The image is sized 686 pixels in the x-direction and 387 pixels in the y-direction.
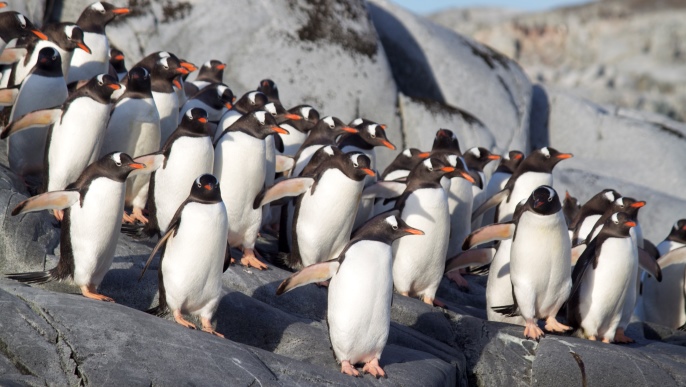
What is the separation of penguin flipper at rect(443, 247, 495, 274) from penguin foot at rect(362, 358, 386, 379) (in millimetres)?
2480

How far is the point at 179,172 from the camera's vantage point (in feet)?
22.9

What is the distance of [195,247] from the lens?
19.1 ft

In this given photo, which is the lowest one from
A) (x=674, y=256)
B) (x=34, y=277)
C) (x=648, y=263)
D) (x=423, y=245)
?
(x=34, y=277)

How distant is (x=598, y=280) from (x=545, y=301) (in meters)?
0.45

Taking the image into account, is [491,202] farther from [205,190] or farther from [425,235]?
[205,190]

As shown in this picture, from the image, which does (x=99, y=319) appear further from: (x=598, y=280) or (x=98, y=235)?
(x=598, y=280)

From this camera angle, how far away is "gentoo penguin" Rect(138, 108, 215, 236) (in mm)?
6984

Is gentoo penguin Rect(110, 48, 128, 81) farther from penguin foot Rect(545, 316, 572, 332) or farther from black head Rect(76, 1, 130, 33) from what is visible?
penguin foot Rect(545, 316, 572, 332)

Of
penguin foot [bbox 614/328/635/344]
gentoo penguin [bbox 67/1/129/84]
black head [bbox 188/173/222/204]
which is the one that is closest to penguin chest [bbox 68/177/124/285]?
black head [bbox 188/173/222/204]

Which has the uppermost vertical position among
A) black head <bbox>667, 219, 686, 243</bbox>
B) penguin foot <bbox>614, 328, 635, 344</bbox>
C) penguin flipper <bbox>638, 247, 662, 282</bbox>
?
penguin flipper <bbox>638, 247, 662, 282</bbox>

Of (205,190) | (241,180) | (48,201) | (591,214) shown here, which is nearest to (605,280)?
(591,214)

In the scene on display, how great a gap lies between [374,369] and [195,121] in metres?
2.51

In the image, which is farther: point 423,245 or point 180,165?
point 423,245

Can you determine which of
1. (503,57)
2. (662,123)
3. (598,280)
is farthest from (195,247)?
(662,123)
